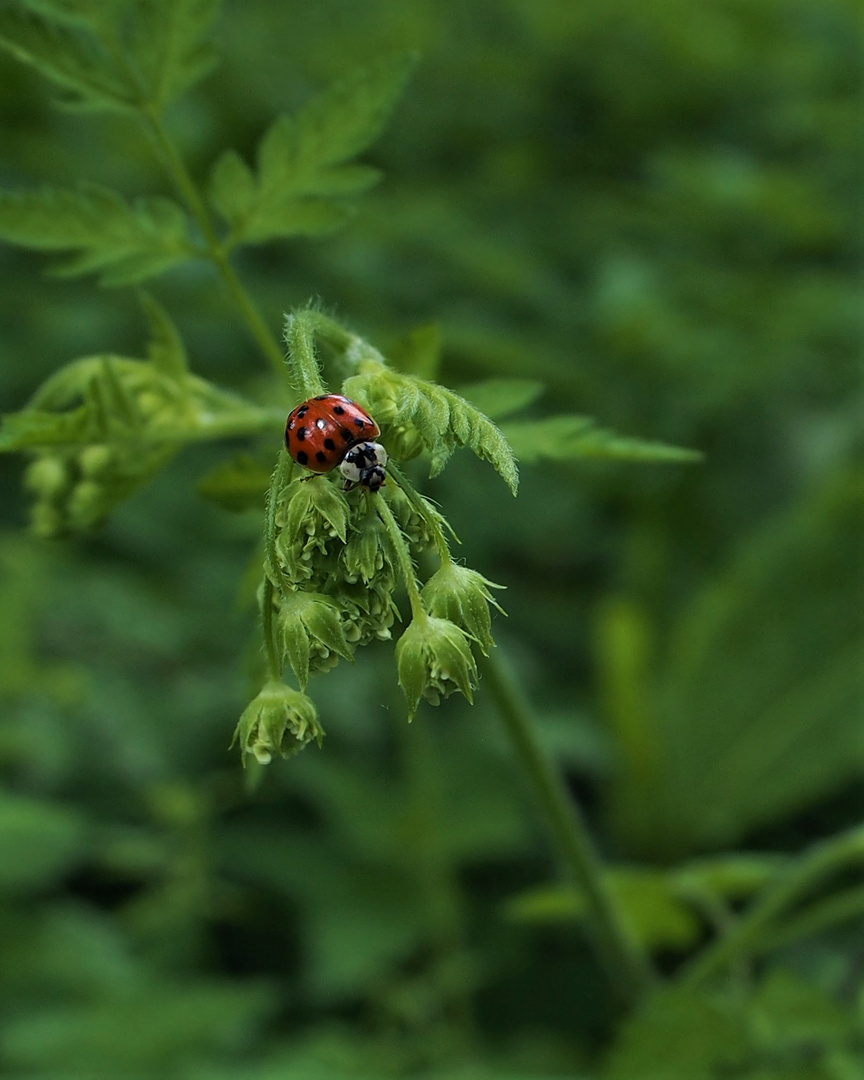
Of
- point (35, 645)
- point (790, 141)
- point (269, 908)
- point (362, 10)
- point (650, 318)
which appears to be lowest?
point (269, 908)

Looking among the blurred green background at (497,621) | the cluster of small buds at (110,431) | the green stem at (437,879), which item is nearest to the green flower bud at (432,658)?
the cluster of small buds at (110,431)

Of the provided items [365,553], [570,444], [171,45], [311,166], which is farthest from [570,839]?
[171,45]

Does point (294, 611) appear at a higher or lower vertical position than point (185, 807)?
lower

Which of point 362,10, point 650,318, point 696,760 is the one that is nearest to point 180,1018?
point 696,760

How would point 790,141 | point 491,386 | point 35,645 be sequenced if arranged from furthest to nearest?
1. point 790,141
2. point 35,645
3. point 491,386

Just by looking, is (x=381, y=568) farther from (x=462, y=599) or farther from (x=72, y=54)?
(x=72, y=54)

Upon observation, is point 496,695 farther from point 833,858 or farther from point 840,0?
point 840,0

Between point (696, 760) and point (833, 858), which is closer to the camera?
point (833, 858)
